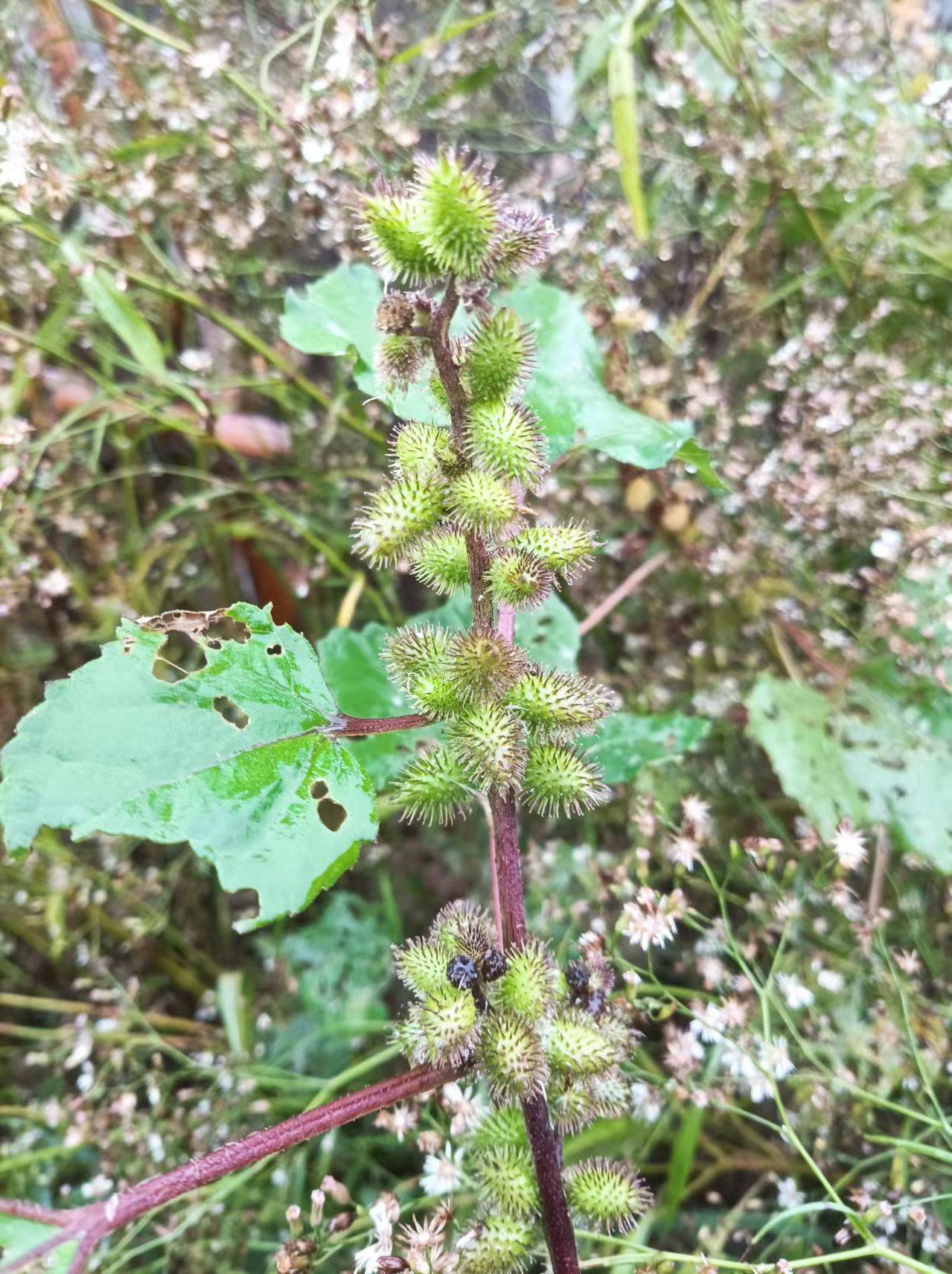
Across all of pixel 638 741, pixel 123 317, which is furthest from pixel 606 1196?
pixel 123 317

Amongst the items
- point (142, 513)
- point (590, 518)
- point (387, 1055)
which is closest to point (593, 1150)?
point (387, 1055)

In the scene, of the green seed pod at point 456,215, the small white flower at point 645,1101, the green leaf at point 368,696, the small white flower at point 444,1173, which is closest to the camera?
the green seed pod at point 456,215

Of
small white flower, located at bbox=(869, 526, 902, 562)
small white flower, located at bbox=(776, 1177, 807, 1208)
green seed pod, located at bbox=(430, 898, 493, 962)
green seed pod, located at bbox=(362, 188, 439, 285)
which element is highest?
green seed pod, located at bbox=(362, 188, 439, 285)

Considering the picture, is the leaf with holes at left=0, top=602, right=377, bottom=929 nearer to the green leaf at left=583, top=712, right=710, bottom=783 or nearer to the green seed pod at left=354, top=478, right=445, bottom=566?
the green seed pod at left=354, top=478, right=445, bottom=566

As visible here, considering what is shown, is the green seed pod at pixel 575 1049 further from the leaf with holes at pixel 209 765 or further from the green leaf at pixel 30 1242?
the green leaf at pixel 30 1242

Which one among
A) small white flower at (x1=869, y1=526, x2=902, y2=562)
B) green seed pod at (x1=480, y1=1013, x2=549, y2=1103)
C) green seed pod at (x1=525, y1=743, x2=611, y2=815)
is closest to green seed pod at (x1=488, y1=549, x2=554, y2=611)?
green seed pod at (x1=525, y1=743, x2=611, y2=815)

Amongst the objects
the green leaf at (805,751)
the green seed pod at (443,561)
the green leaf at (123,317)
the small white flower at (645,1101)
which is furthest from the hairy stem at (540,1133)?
the green leaf at (123,317)
